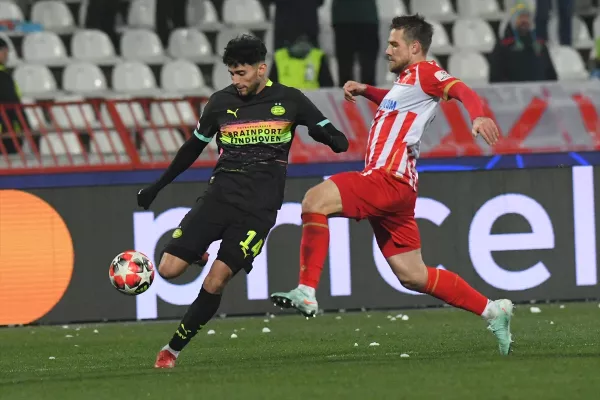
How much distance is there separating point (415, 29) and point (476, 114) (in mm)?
902

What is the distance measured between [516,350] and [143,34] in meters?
9.25

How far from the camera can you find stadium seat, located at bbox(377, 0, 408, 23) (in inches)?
641

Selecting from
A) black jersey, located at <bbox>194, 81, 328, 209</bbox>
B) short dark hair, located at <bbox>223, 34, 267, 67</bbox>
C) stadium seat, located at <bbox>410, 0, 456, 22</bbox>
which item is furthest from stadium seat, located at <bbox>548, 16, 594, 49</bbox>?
short dark hair, located at <bbox>223, 34, 267, 67</bbox>

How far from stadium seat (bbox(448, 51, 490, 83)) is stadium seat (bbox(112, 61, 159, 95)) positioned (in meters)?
3.50

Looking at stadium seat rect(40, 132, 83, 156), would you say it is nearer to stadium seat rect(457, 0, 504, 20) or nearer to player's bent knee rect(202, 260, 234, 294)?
player's bent knee rect(202, 260, 234, 294)

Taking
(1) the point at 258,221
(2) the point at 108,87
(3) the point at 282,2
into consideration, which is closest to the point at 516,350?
(1) the point at 258,221

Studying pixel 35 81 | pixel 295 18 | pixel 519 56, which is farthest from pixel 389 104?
pixel 35 81

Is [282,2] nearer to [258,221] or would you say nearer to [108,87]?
[108,87]

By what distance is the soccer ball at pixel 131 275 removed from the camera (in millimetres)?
7785

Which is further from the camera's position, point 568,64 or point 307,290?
point 568,64

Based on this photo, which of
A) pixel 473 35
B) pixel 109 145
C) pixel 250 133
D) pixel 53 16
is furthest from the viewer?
pixel 473 35

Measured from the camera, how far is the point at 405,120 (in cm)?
750

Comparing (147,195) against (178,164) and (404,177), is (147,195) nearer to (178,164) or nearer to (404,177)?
(178,164)

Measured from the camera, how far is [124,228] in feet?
36.3
